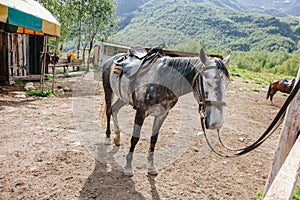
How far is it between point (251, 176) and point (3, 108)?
594 cm

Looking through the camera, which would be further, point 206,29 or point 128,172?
point 206,29

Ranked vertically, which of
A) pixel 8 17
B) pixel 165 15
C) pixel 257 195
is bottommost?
pixel 257 195

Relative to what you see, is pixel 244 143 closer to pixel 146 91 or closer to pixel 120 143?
pixel 120 143

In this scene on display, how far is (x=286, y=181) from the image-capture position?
1.26 meters

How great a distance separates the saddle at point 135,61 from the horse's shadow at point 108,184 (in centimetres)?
148

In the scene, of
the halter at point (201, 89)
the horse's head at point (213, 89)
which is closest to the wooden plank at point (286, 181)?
the horse's head at point (213, 89)

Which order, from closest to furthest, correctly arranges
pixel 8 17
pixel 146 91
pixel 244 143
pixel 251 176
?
pixel 146 91 → pixel 251 176 → pixel 244 143 → pixel 8 17

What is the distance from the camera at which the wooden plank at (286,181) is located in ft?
3.82

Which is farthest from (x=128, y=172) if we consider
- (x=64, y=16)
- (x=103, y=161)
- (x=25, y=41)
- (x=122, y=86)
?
(x=64, y=16)

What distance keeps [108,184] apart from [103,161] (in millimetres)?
659

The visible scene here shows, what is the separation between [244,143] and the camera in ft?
16.9

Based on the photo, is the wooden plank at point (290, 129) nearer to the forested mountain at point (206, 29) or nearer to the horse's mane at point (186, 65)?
the horse's mane at point (186, 65)

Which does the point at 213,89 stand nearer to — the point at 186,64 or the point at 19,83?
the point at 186,64

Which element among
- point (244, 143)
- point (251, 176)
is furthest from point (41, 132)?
point (244, 143)
